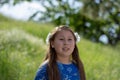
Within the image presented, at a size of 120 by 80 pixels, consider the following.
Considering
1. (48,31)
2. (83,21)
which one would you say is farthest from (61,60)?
(83,21)

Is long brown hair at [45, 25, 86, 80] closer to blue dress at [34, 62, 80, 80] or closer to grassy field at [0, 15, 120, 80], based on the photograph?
blue dress at [34, 62, 80, 80]

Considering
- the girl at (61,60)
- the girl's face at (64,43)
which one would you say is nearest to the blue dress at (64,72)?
the girl at (61,60)

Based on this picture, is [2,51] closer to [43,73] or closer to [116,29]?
[43,73]

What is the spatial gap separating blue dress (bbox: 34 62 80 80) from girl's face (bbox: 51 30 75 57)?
14cm

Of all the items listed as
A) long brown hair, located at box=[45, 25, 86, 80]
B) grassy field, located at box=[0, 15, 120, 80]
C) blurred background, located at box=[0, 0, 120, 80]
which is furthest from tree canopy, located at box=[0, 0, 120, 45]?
long brown hair, located at box=[45, 25, 86, 80]

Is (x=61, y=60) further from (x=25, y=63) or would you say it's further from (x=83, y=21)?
(x=83, y=21)

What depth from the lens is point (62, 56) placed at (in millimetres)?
5242

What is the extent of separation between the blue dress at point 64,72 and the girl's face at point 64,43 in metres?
0.14

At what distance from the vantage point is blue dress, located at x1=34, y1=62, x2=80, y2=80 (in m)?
5.07

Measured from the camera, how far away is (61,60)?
526 centimetres

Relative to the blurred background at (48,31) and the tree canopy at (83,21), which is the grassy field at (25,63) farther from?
the tree canopy at (83,21)

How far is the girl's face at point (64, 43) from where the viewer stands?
5195mm

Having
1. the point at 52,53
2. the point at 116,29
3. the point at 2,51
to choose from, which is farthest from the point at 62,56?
the point at 116,29

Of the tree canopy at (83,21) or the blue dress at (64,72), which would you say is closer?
the blue dress at (64,72)
